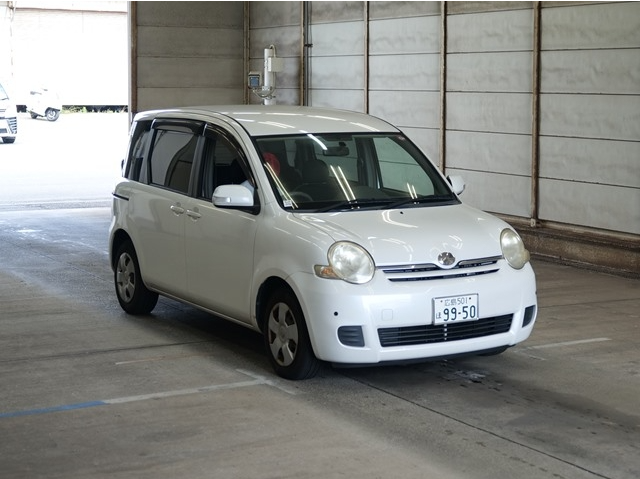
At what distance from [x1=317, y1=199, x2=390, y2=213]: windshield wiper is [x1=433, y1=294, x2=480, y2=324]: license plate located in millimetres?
1007

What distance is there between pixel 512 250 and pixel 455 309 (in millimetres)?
697

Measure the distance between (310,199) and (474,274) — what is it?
1.22 m

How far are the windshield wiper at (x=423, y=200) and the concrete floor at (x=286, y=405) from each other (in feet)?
3.49

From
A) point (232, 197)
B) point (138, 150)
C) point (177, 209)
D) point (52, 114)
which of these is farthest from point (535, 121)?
point (52, 114)

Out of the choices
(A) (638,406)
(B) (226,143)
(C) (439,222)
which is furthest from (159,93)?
(A) (638,406)

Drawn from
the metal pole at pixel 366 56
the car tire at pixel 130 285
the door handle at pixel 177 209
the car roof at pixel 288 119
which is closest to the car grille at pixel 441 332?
the car roof at pixel 288 119

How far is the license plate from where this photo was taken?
258 inches

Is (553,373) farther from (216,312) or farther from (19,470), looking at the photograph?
(19,470)

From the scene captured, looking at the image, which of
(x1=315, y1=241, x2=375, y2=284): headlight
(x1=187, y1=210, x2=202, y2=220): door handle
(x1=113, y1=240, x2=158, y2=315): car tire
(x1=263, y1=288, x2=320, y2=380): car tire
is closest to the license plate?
(x1=315, y1=241, x2=375, y2=284): headlight

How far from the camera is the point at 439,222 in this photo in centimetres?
703

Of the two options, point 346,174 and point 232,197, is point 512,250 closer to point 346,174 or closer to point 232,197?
point 346,174

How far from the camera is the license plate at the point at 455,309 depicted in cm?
655

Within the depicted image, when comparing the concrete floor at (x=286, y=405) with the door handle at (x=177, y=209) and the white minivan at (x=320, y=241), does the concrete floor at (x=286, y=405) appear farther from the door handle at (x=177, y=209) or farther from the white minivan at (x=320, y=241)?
the door handle at (x=177, y=209)

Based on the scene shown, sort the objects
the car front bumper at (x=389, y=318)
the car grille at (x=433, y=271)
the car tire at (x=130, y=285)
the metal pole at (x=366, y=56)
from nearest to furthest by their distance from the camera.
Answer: the car front bumper at (x=389, y=318) < the car grille at (x=433, y=271) < the car tire at (x=130, y=285) < the metal pole at (x=366, y=56)
